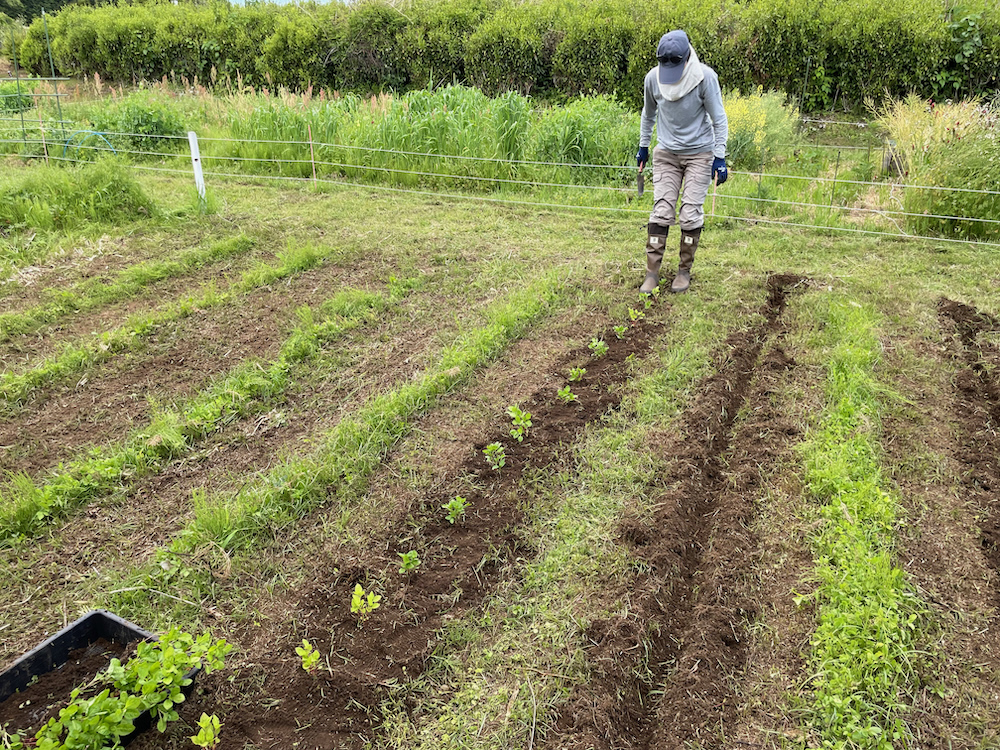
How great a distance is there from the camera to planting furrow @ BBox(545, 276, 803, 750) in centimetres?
259

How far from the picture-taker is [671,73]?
573 cm

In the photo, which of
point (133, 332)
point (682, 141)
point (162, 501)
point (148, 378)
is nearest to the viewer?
point (162, 501)

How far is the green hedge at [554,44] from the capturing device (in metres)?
12.0

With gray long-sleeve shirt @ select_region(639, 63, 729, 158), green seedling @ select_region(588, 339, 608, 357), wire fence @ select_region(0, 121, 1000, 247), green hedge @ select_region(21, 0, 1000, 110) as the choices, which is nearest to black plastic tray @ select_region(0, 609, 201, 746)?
green seedling @ select_region(588, 339, 608, 357)

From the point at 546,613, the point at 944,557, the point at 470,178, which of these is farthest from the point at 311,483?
the point at 470,178

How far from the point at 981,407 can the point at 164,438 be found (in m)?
4.89

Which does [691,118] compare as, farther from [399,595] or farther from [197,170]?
[197,170]

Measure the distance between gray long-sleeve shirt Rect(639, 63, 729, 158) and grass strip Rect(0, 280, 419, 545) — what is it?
9.44 ft

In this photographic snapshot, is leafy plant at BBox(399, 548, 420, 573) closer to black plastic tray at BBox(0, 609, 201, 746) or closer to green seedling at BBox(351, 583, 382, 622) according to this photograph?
green seedling at BBox(351, 583, 382, 622)

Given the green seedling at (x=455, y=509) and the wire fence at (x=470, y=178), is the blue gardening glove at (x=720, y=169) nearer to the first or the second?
the wire fence at (x=470, y=178)

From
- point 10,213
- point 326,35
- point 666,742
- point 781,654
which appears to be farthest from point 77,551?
point 326,35

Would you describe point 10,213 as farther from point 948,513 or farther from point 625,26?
point 625,26

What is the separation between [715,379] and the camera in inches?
187

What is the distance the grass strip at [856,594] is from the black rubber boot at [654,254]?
206cm
